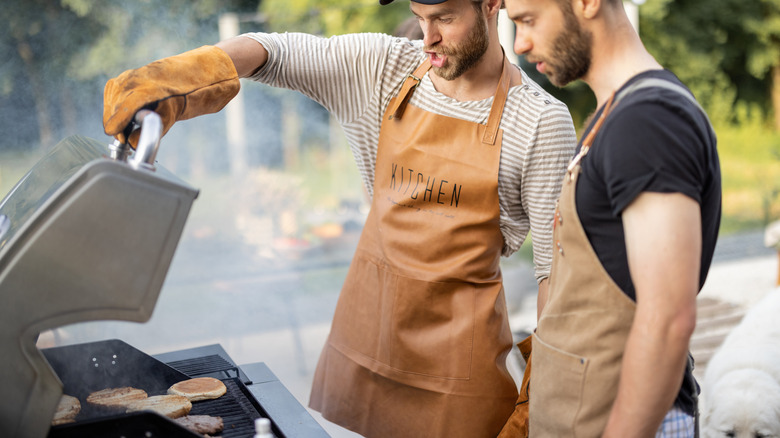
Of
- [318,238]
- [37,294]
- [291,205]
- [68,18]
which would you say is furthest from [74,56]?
[37,294]

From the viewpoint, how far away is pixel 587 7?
115 cm

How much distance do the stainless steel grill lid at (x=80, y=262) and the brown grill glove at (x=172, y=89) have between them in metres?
0.09

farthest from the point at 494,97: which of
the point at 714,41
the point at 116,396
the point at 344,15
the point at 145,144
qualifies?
the point at 714,41

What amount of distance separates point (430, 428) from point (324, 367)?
1.28ft

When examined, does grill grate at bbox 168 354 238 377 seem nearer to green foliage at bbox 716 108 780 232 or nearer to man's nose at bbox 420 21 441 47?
man's nose at bbox 420 21 441 47

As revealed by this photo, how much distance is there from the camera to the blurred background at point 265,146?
197 inches

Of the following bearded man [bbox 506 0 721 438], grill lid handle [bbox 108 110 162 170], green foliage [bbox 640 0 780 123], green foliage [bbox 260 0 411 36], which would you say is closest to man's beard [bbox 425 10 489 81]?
bearded man [bbox 506 0 721 438]

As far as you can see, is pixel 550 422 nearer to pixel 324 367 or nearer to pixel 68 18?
pixel 324 367

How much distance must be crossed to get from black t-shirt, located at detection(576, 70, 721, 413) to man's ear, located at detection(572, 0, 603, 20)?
13 centimetres

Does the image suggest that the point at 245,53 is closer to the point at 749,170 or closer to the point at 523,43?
the point at 523,43

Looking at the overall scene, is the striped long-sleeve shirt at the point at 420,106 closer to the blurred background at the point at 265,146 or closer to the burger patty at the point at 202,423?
the burger patty at the point at 202,423

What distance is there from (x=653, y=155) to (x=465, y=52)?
0.74 metres

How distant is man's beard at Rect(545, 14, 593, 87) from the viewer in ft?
3.88

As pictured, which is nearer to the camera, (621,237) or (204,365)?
(621,237)
